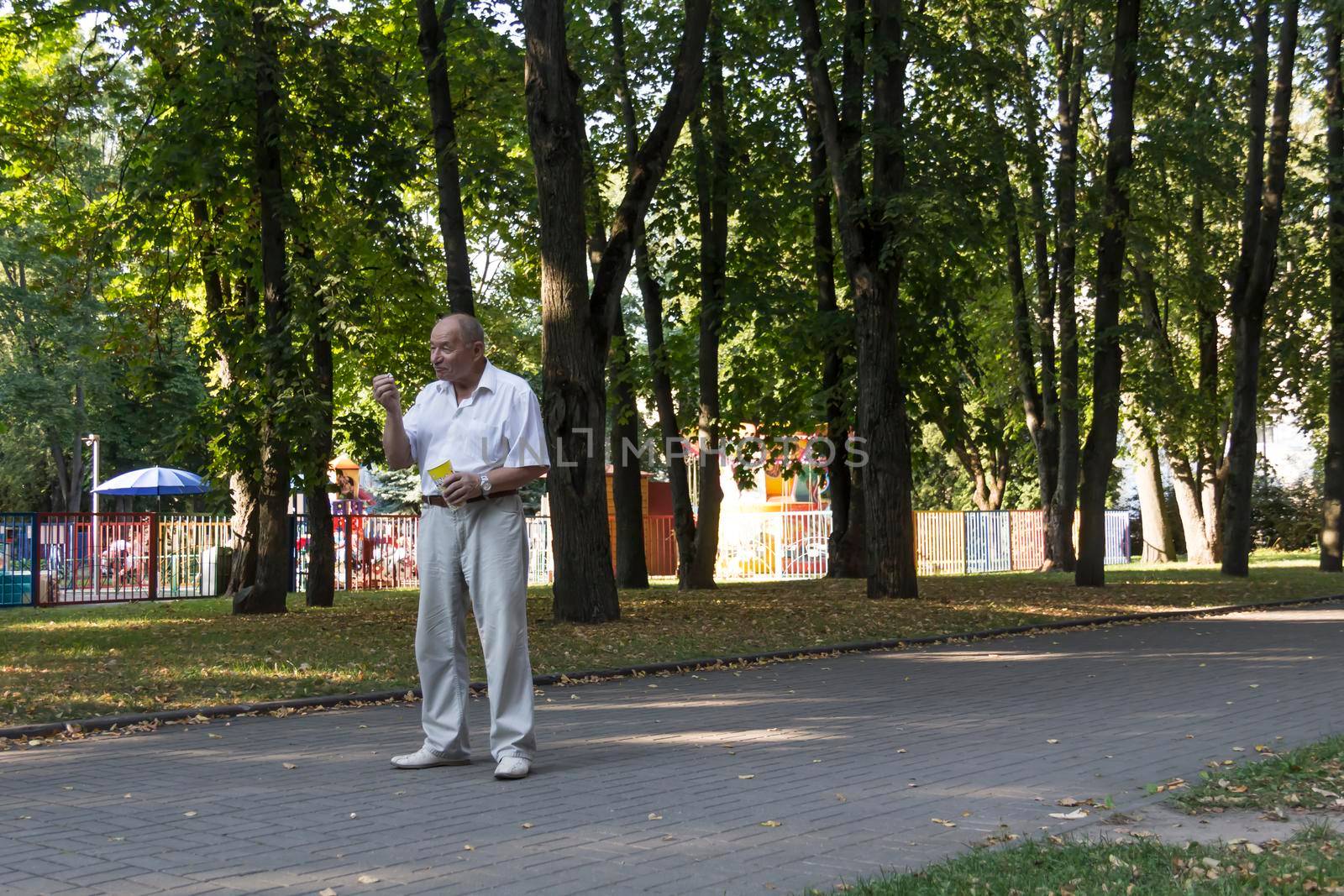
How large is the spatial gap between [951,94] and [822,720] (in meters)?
16.4

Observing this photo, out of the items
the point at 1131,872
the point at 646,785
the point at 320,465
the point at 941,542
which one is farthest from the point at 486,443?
the point at 941,542

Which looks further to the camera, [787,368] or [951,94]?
[787,368]

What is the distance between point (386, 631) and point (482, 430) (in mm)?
9852

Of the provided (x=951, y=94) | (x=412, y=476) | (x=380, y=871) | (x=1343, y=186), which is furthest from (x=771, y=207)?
(x=412, y=476)

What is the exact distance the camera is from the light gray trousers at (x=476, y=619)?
728 centimetres

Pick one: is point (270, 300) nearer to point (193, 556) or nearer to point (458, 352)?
point (193, 556)

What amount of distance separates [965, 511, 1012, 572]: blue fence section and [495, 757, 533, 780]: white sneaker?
35924mm

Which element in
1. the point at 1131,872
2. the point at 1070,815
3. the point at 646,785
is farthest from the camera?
the point at 646,785

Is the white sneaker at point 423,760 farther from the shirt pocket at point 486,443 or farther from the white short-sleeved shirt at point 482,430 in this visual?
the shirt pocket at point 486,443

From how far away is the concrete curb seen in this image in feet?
31.3

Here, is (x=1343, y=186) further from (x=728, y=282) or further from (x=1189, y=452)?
(x=728, y=282)

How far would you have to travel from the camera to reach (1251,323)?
1139 inches

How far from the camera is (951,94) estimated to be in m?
23.5

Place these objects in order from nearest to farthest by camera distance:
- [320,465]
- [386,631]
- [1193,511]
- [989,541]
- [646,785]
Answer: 1. [646,785]
2. [386,631]
3. [320,465]
4. [1193,511]
5. [989,541]
